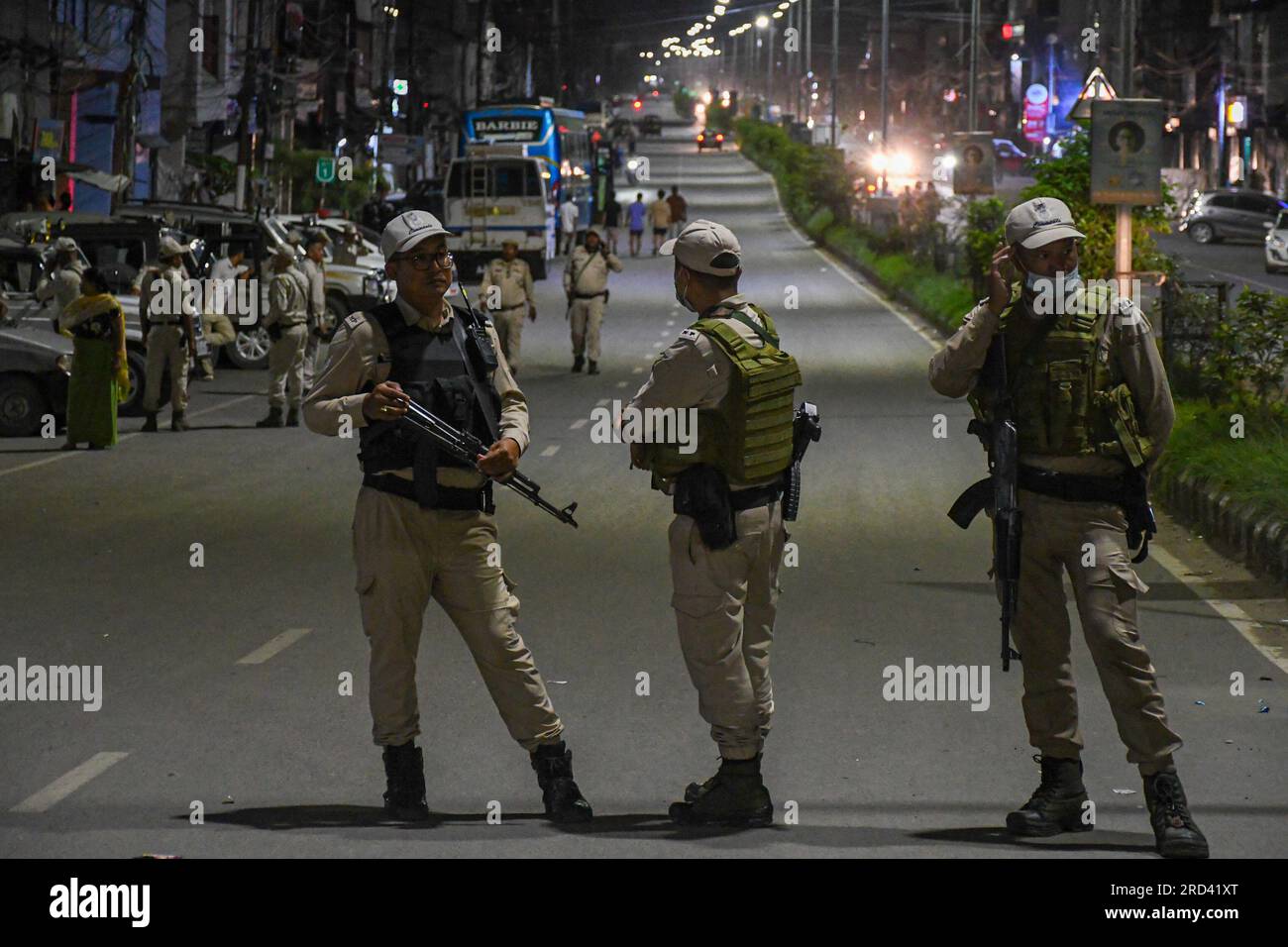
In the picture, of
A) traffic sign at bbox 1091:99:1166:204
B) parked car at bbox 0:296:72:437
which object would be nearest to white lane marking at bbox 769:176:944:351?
traffic sign at bbox 1091:99:1166:204

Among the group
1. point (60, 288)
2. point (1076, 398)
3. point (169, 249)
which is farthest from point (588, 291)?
point (1076, 398)

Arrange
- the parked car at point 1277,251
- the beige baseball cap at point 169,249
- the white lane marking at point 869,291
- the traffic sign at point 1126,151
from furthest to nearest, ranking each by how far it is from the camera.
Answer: the parked car at point 1277,251 → the white lane marking at point 869,291 → the beige baseball cap at point 169,249 → the traffic sign at point 1126,151

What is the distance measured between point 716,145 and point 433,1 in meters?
32.6

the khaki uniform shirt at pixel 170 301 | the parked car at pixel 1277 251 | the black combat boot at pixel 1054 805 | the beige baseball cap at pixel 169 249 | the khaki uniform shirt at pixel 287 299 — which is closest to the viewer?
the black combat boot at pixel 1054 805

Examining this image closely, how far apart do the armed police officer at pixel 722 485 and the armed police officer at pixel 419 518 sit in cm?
50

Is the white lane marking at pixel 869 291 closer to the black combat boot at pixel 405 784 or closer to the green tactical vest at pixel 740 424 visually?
the green tactical vest at pixel 740 424

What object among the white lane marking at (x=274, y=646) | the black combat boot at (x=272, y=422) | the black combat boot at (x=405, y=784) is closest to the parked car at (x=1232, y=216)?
the black combat boot at (x=272, y=422)

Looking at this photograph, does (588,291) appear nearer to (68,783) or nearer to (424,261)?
(68,783)

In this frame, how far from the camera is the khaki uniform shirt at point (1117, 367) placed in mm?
6750

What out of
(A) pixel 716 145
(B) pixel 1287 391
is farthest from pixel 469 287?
(A) pixel 716 145

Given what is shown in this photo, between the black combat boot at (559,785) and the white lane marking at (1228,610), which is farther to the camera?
the white lane marking at (1228,610)

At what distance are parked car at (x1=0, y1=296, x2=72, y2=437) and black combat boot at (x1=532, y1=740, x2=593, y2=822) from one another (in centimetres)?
1414

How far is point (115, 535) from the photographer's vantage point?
14023mm
